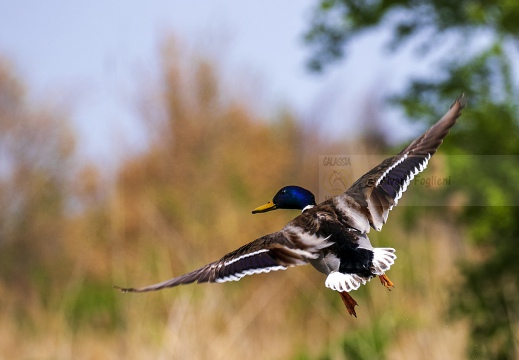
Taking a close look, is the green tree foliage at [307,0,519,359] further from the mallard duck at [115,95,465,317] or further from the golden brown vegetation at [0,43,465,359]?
the mallard duck at [115,95,465,317]

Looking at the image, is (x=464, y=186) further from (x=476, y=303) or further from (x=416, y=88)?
(x=416, y=88)

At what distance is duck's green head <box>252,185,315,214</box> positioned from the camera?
30.5 inches

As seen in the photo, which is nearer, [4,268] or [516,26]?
[516,26]

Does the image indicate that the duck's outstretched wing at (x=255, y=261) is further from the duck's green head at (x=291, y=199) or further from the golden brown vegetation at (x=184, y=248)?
the golden brown vegetation at (x=184, y=248)

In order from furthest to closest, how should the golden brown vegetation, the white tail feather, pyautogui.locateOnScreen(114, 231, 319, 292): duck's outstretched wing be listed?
the golden brown vegetation, the white tail feather, pyautogui.locateOnScreen(114, 231, 319, 292): duck's outstretched wing

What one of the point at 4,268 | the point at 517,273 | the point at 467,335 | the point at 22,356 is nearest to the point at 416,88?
the point at 517,273

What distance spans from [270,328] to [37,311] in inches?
145

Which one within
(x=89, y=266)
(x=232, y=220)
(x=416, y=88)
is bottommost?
(x=89, y=266)

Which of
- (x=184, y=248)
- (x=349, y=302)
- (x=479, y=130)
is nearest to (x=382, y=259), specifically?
(x=349, y=302)

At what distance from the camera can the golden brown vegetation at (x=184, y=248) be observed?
5.38m

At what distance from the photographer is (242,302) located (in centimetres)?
839

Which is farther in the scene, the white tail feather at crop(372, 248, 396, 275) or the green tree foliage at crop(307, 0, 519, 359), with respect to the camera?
the green tree foliage at crop(307, 0, 519, 359)

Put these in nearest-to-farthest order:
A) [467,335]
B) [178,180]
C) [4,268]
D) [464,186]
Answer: [467,335] < [464,186] < [178,180] < [4,268]

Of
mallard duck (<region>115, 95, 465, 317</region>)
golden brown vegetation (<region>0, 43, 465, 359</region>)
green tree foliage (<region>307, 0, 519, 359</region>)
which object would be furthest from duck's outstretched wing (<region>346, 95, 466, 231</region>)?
green tree foliage (<region>307, 0, 519, 359</region>)
